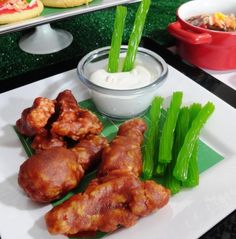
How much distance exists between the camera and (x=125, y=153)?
1053mm

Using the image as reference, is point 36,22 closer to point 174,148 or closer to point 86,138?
point 86,138

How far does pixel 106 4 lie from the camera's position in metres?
1.72

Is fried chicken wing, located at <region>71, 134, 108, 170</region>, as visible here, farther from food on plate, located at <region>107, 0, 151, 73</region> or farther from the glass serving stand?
the glass serving stand

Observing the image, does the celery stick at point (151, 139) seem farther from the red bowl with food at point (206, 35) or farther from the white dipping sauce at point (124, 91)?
the red bowl with food at point (206, 35)

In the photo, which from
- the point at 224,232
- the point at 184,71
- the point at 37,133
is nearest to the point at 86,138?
the point at 37,133

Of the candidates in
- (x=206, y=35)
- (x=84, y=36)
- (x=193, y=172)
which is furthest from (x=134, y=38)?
(x=84, y=36)

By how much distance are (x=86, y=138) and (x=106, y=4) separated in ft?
2.71

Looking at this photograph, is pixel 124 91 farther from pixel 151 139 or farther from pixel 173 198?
pixel 173 198

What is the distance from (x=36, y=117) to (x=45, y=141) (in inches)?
3.4

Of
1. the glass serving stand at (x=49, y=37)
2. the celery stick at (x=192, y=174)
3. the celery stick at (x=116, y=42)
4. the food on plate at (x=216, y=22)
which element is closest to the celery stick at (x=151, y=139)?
the celery stick at (x=192, y=174)

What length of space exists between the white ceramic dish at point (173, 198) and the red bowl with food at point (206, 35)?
0.28 metres

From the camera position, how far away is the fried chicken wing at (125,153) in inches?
40.3

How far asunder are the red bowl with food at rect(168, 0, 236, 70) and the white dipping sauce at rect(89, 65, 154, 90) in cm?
33

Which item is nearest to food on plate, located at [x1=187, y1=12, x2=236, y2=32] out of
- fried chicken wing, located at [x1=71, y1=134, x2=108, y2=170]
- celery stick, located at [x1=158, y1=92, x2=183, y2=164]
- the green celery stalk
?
celery stick, located at [x1=158, y1=92, x2=183, y2=164]
